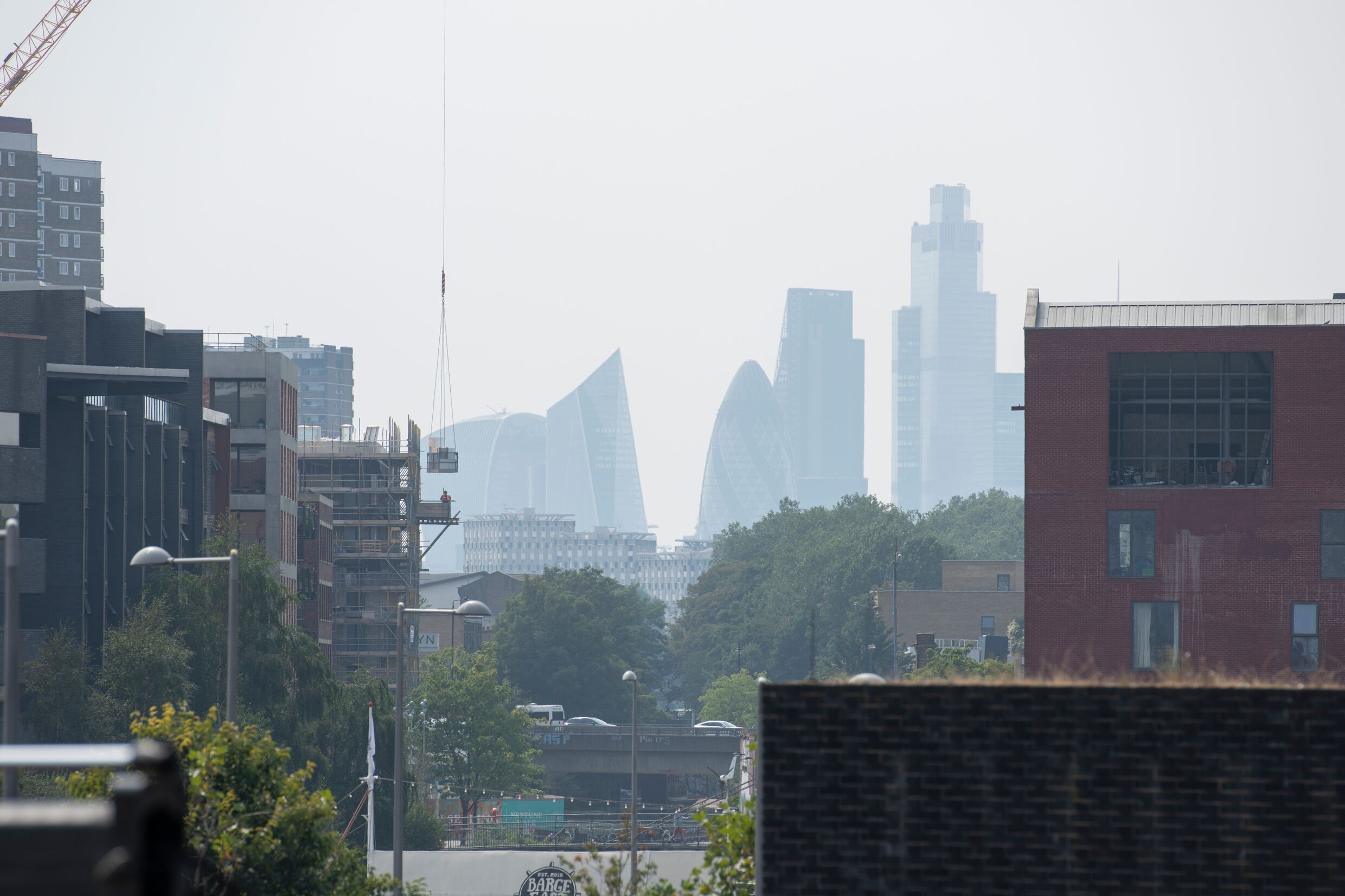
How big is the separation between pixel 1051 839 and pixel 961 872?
903 mm

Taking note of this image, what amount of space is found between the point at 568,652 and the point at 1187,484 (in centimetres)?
11493

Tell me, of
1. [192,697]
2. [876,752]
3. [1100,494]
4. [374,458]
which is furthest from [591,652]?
[876,752]

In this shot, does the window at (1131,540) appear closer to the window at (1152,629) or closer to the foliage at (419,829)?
the window at (1152,629)

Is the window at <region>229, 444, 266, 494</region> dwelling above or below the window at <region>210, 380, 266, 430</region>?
below

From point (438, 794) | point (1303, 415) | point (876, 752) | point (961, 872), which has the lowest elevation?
point (438, 794)

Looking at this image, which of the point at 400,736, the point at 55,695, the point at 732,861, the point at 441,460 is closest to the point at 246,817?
the point at 732,861

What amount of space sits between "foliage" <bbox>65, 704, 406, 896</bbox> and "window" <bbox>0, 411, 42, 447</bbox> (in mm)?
37476

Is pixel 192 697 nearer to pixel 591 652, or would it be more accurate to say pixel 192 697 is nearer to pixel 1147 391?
pixel 1147 391

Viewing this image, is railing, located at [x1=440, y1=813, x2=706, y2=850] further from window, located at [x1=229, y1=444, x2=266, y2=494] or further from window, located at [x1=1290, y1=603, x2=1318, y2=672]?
window, located at [x1=1290, y1=603, x2=1318, y2=672]

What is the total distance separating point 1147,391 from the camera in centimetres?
5353

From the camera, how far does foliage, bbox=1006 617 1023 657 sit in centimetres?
13862

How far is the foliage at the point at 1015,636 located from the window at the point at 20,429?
306ft

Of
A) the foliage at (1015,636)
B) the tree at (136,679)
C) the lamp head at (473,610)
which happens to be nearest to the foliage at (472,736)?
the tree at (136,679)

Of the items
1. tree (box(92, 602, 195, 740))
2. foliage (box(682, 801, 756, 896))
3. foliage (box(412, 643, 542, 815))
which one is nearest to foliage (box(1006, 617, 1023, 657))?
foliage (box(412, 643, 542, 815))
